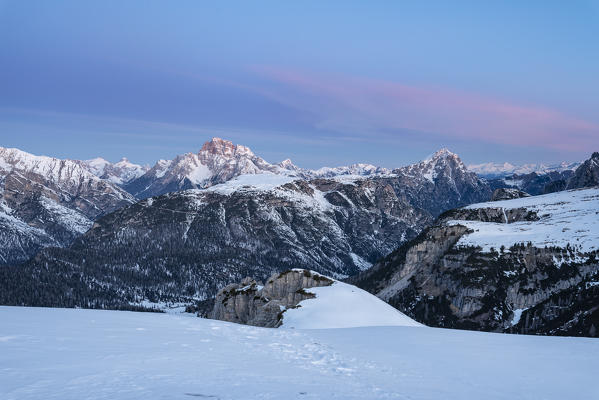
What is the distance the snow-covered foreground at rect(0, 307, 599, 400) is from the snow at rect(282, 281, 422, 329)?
830 inches

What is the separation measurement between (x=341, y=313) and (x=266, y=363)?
120 feet

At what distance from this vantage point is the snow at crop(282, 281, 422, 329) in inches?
2039

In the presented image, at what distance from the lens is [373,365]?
69.5ft

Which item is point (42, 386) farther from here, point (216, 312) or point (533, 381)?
point (216, 312)

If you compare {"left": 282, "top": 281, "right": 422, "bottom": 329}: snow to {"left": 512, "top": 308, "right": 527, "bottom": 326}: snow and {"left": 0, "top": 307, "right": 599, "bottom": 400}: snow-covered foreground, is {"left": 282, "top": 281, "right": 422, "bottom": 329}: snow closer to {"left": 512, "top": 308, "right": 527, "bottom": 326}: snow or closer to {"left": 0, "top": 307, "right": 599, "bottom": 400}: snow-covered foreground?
{"left": 0, "top": 307, "right": 599, "bottom": 400}: snow-covered foreground

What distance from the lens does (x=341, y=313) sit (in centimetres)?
5569

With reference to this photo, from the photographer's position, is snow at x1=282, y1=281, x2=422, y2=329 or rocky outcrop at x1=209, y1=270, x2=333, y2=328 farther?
rocky outcrop at x1=209, y1=270, x2=333, y2=328

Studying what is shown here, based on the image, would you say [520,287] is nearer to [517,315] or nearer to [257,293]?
[517,315]

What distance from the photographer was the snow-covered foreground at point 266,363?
1575 centimetres

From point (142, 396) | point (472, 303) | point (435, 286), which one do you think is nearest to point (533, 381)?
point (142, 396)

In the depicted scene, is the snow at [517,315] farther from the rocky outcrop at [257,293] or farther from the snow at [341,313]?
the snow at [341,313]

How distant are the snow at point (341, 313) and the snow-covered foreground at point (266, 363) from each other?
21075mm

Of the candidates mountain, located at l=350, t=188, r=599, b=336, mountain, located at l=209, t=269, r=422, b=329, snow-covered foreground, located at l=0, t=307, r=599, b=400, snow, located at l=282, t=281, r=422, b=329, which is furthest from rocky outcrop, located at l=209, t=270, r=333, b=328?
mountain, located at l=350, t=188, r=599, b=336

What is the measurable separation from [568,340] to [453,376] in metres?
16.8
